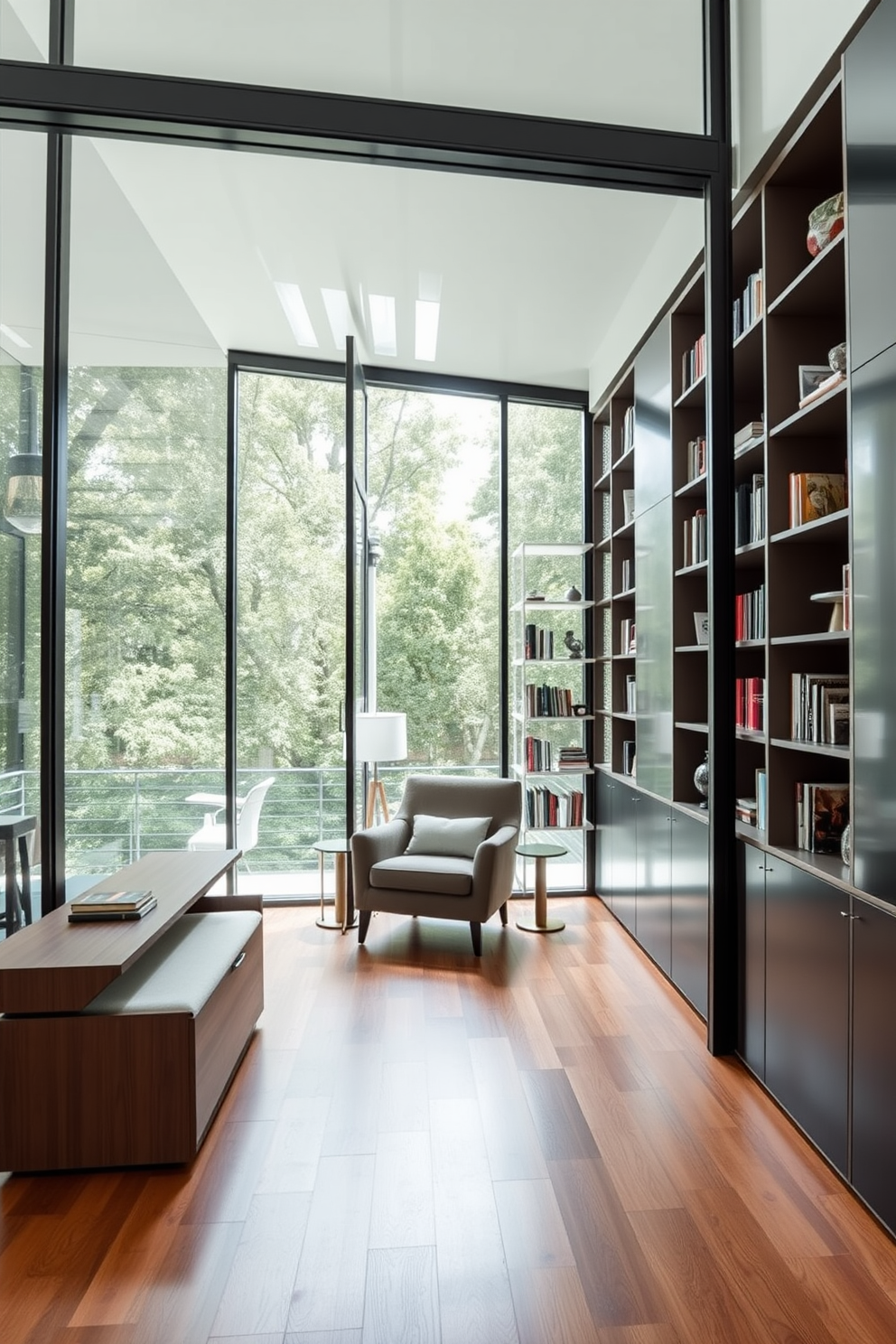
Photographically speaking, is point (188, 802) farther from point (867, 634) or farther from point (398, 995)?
point (867, 634)

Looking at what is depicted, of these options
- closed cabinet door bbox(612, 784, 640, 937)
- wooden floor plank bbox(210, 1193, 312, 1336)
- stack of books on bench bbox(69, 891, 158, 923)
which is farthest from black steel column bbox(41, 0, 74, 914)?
closed cabinet door bbox(612, 784, 640, 937)

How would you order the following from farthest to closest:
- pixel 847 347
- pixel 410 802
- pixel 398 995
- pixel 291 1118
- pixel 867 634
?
pixel 410 802, pixel 398 995, pixel 291 1118, pixel 847 347, pixel 867 634

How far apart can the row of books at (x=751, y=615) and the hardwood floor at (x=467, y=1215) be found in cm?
151

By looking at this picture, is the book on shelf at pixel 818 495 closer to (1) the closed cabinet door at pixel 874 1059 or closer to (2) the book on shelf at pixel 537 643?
(1) the closed cabinet door at pixel 874 1059

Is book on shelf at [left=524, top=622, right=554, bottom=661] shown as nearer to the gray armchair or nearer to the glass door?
the gray armchair

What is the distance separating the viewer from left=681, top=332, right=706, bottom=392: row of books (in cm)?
341

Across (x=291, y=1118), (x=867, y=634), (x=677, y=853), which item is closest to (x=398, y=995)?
(x=291, y=1118)

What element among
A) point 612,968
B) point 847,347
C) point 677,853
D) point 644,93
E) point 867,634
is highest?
point 644,93

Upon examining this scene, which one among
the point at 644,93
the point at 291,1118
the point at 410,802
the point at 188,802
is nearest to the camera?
the point at 291,1118

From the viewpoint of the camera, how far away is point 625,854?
174 inches

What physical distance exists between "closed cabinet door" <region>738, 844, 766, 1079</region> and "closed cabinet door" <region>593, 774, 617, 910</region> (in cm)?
186

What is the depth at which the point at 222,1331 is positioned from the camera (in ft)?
5.46

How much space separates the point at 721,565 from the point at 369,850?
2.24 m

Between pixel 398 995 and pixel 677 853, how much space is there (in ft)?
4.37
